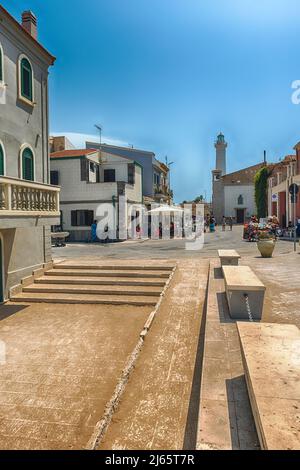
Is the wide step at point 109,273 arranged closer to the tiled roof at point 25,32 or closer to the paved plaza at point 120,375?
the paved plaza at point 120,375

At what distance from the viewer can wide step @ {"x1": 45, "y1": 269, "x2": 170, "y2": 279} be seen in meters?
11.4

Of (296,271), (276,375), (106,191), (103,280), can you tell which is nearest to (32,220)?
(103,280)

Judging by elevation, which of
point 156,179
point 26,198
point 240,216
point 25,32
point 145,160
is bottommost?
point 26,198

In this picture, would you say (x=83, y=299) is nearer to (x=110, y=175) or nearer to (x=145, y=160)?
(x=110, y=175)

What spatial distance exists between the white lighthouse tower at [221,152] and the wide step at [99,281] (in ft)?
181

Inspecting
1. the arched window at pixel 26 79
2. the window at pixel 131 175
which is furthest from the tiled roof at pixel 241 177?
the arched window at pixel 26 79

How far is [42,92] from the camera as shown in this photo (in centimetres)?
1209

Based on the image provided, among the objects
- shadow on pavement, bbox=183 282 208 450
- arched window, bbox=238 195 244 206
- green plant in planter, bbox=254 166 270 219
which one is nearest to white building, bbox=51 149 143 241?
shadow on pavement, bbox=183 282 208 450

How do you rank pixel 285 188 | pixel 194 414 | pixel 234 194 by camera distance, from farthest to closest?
pixel 234 194
pixel 285 188
pixel 194 414

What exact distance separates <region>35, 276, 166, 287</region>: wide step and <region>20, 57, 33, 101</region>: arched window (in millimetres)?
6351

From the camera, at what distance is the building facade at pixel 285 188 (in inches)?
1083

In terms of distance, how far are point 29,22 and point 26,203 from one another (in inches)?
285

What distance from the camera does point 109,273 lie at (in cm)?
1163

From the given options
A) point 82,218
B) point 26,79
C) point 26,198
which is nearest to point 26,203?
point 26,198
